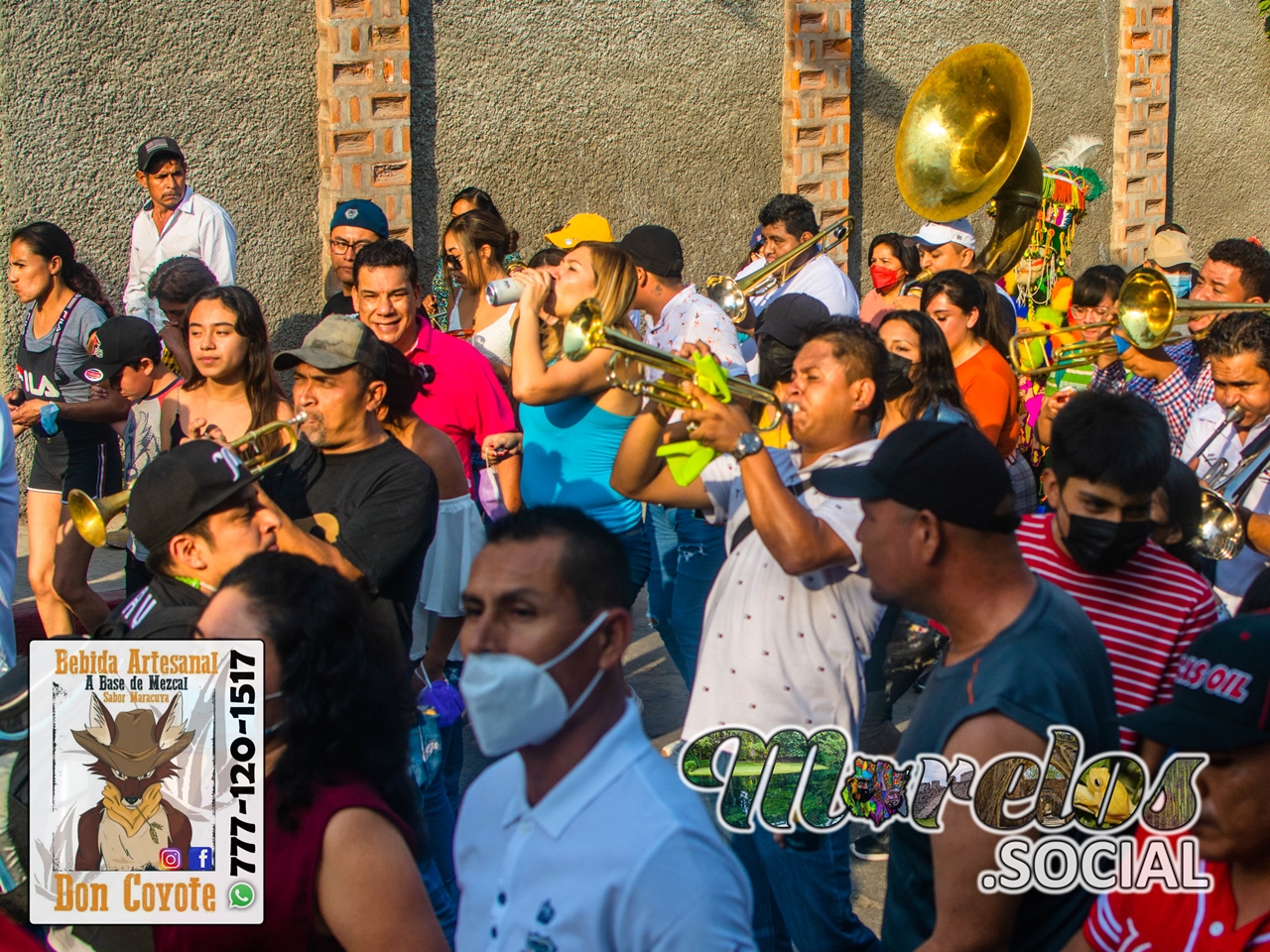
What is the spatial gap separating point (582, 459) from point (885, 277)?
402cm

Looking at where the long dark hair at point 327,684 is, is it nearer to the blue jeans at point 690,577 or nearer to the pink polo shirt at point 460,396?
the blue jeans at point 690,577

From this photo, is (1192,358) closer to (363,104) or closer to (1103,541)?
(1103,541)

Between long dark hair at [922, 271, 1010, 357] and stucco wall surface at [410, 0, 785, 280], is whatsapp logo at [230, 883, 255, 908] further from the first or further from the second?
stucco wall surface at [410, 0, 785, 280]

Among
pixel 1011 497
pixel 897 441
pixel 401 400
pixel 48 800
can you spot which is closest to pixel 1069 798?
pixel 1011 497

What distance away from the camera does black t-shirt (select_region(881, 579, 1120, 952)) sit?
7.11 feet

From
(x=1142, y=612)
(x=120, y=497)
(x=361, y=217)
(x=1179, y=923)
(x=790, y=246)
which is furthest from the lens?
(x=790, y=246)

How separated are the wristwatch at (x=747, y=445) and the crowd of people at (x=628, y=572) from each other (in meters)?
0.03

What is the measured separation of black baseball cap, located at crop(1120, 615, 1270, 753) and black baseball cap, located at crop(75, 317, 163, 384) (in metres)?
4.05

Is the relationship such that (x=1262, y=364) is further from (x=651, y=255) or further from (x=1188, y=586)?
(x=651, y=255)

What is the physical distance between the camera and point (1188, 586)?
9.77ft

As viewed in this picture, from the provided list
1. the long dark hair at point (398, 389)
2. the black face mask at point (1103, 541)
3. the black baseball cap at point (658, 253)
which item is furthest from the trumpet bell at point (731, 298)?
the black face mask at point (1103, 541)

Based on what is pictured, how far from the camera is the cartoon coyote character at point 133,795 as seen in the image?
2.38m

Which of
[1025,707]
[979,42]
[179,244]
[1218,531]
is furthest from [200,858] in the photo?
[979,42]

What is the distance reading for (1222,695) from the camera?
1.93 m
